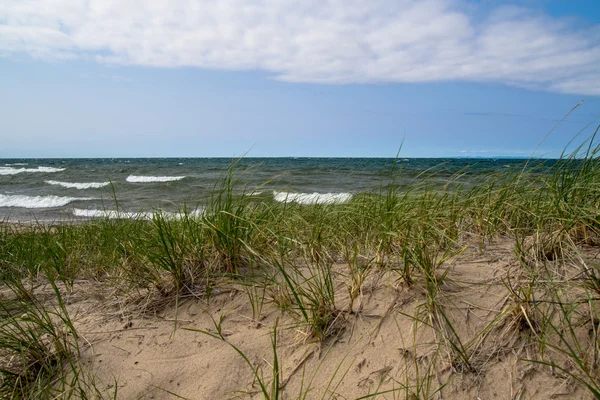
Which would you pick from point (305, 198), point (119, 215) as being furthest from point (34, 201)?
point (119, 215)

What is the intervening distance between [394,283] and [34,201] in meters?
15.2

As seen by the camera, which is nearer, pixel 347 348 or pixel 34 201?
pixel 347 348

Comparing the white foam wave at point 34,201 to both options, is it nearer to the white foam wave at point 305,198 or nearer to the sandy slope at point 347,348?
the white foam wave at point 305,198

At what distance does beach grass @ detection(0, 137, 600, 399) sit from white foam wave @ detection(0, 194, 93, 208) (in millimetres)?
11962

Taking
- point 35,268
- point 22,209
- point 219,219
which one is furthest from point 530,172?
point 22,209

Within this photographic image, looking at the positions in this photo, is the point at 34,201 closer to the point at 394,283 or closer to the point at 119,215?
the point at 119,215

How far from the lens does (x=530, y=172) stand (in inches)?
119

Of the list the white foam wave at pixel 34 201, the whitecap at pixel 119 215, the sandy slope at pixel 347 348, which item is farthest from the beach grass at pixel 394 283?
the white foam wave at pixel 34 201

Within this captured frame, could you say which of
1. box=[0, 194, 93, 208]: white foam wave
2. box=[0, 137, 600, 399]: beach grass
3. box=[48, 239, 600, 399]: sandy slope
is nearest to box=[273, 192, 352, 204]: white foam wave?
box=[0, 137, 600, 399]: beach grass

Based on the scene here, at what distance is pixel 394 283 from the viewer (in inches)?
67.2

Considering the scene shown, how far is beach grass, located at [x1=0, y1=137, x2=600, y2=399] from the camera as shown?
1.33 metres

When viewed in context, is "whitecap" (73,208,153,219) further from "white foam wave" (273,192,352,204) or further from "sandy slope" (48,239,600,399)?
"sandy slope" (48,239,600,399)

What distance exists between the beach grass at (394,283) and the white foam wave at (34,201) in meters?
12.0

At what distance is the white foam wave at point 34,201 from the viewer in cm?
1264
